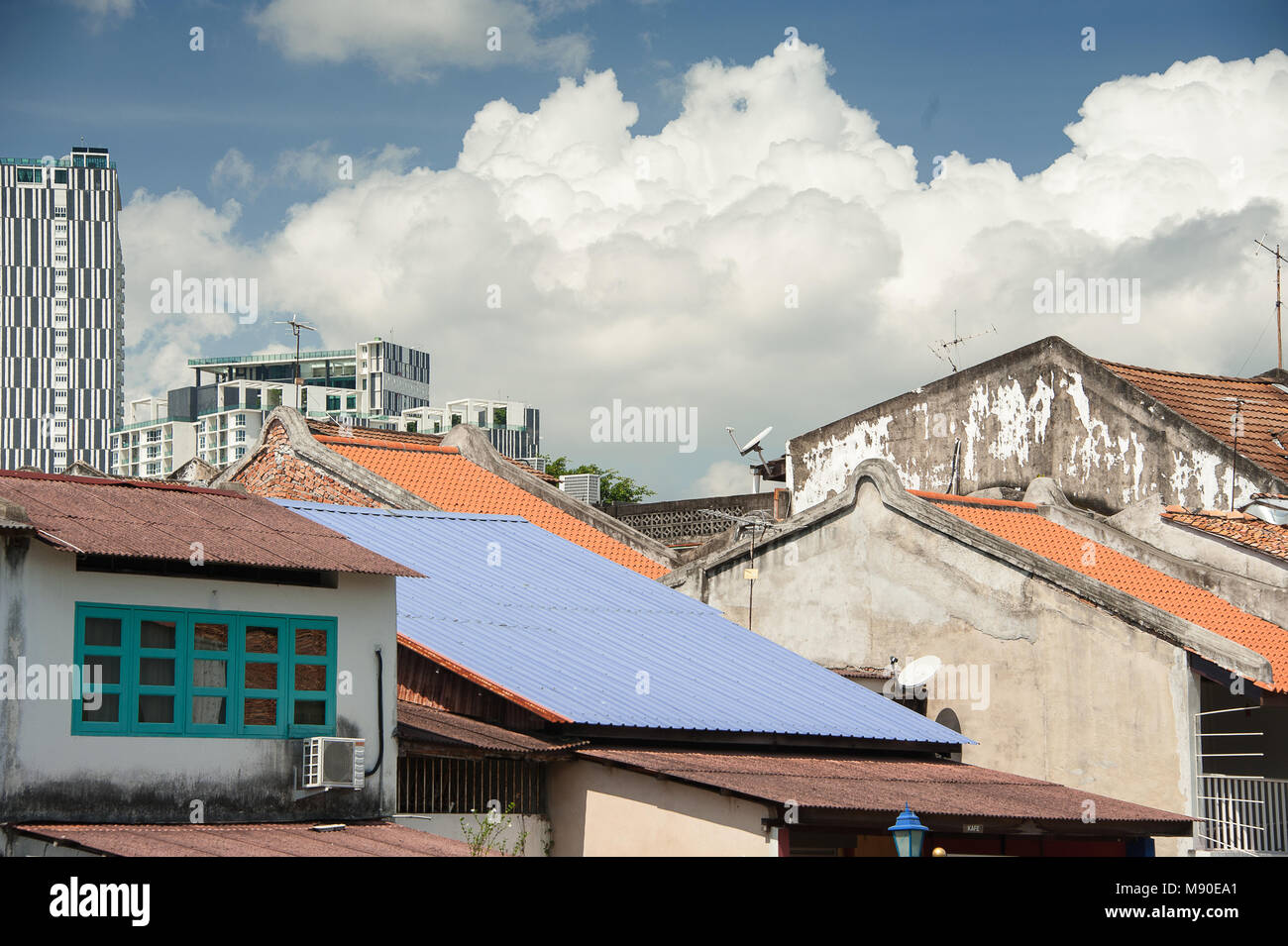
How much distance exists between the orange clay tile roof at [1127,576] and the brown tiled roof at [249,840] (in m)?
11.8

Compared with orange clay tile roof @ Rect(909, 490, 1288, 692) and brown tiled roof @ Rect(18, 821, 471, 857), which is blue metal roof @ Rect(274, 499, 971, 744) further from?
orange clay tile roof @ Rect(909, 490, 1288, 692)

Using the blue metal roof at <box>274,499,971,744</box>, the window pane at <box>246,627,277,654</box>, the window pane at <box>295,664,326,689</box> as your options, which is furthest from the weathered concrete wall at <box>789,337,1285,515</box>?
the window pane at <box>246,627,277,654</box>

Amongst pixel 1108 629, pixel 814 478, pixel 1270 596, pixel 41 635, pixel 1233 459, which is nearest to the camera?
pixel 41 635

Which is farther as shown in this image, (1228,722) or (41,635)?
(1228,722)

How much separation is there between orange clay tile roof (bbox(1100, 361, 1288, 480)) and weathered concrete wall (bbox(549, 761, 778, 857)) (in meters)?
15.2

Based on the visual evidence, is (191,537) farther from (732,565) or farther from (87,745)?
(732,565)

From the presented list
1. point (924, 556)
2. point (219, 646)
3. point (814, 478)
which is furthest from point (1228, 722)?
point (219, 646)

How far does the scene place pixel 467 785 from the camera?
1714 cm

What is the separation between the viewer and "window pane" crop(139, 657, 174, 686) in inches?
568

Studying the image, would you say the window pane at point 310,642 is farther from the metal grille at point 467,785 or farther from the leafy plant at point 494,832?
the leafy plant at point 494,832

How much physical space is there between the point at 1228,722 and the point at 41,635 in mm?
17768

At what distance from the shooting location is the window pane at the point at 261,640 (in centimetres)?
1512

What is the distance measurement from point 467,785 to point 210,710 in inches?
131
